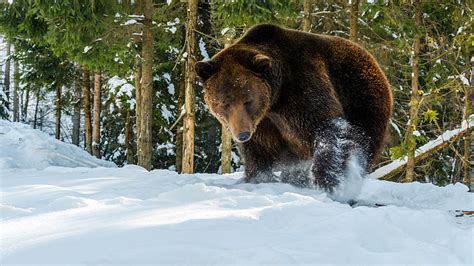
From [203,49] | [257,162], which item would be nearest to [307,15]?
[203,49]

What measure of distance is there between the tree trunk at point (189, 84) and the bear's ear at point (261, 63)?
514 centimetres

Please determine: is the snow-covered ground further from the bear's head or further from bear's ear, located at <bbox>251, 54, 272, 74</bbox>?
bear's ear, located at <bbox>251, 54, 272, 74</bbox>

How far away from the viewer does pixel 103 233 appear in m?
2.18

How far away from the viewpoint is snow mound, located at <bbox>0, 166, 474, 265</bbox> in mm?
1904

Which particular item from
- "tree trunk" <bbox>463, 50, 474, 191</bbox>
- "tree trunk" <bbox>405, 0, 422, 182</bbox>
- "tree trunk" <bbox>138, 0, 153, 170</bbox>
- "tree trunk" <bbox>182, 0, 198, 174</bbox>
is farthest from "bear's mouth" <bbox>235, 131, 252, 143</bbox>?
"tree trunk" <bbox>463, 50, 474, 191</bbox>

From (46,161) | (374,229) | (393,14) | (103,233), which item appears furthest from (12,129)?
(393,14)

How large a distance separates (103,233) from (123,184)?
82.1 inches

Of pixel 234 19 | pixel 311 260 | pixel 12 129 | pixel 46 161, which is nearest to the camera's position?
Result: pixel 311 260

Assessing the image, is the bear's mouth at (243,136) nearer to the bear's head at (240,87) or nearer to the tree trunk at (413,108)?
the bear's head at (240,87)

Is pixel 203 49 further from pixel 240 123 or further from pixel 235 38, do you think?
pixel 240 123

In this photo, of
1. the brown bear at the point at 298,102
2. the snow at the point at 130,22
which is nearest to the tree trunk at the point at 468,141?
the brown bear at the point at 298,102

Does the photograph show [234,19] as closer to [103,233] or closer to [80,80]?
[103,233]

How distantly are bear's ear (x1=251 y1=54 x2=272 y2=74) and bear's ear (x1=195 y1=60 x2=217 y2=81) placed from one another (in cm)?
47

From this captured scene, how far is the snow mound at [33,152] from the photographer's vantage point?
648cm
